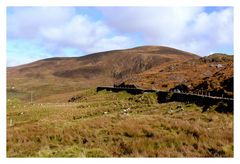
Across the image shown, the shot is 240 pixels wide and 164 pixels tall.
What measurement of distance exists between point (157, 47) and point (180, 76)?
470 feet

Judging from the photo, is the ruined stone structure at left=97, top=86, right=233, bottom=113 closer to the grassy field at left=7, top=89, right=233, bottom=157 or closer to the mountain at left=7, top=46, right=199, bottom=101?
the grassy field at left=7, top=89, right=233, bottom=157

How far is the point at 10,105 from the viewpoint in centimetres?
3197

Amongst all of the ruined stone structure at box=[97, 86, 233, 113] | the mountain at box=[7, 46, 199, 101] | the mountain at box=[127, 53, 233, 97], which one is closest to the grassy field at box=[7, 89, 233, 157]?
the ruined stone structure at box=[97, 86, 233, 113]

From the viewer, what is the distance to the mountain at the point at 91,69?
128625 mm

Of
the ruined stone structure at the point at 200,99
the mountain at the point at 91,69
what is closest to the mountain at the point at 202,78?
the ruined stone structure at the point at 200,99

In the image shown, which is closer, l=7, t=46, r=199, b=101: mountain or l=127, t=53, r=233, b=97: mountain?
l=127, t=53, r=233, b=97: mountain

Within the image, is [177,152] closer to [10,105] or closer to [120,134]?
[120,134]

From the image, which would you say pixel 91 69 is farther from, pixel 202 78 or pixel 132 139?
pixel 132 139

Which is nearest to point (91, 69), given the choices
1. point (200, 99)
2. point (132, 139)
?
point (200, 99)

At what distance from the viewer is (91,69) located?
159500 mm

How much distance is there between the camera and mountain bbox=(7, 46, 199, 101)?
422ft

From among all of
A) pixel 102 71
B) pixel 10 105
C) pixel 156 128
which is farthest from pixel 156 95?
pixel 102 71
